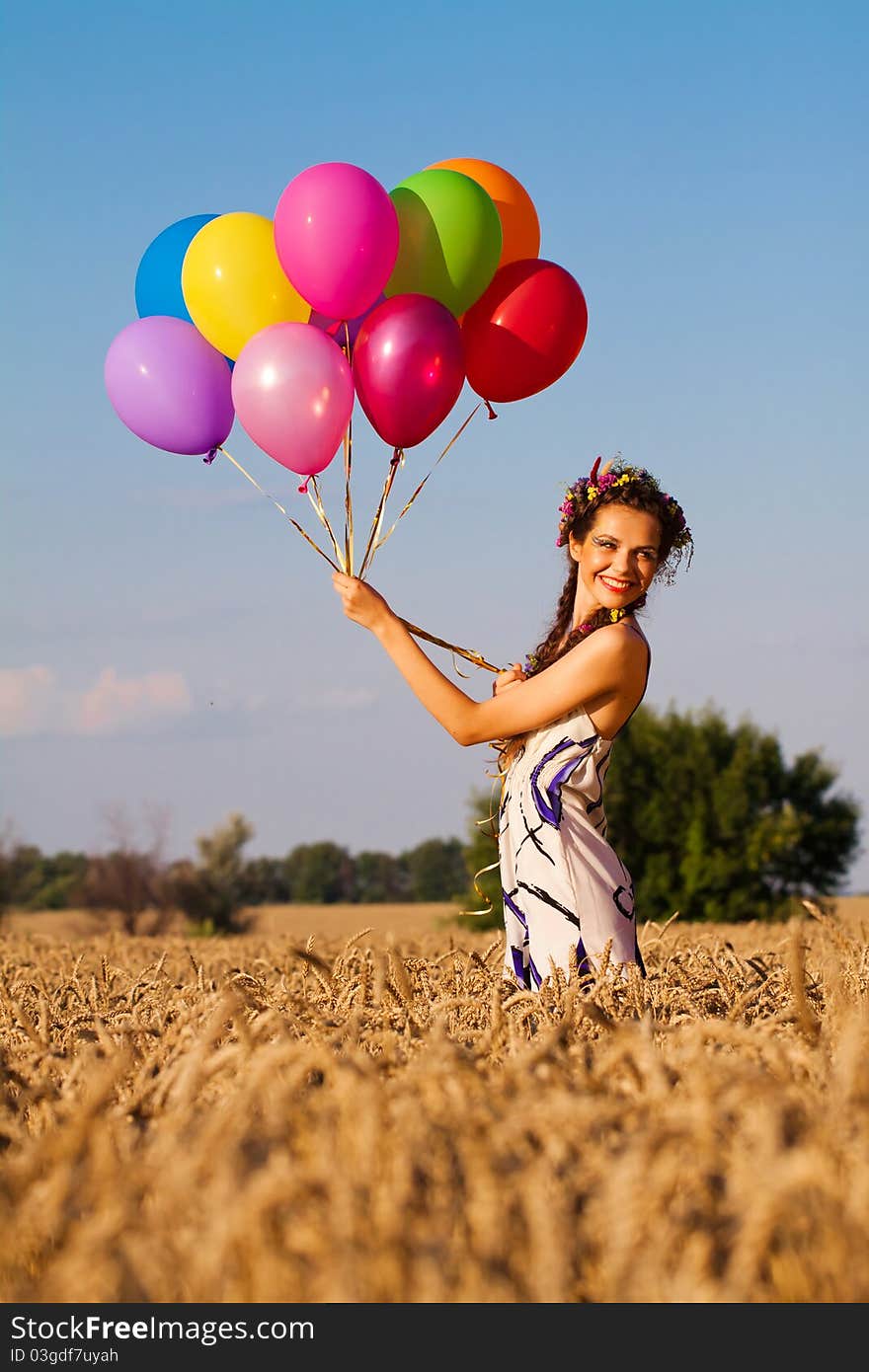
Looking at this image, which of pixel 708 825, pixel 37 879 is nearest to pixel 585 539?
pixel 708 825

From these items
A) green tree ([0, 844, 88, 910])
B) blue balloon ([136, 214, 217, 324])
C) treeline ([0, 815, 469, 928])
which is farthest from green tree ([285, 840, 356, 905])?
blue balloon ([136, 214, 217, 324])

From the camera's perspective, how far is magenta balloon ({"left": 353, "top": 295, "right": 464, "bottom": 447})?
468 cm

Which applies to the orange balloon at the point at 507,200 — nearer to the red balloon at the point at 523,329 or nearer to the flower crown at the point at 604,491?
the red balloon at the point at 523,329

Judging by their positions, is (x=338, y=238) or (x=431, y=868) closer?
(x=338, y=238)

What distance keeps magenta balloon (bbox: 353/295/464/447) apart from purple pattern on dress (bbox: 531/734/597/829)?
165 centimetres

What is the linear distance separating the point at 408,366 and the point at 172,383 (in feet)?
3.66

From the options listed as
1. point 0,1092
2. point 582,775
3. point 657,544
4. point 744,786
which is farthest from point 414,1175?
point 744,786

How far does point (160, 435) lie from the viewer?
5492 millimetres

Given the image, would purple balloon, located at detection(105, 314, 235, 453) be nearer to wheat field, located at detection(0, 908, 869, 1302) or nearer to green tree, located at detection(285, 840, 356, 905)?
wheat field, located at detection(0, 908, 869, 1302)

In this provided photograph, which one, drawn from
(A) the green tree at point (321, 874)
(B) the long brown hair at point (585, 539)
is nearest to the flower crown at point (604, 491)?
(B) the long brown hair at point (585, 539)

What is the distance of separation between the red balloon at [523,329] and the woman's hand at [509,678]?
139cm

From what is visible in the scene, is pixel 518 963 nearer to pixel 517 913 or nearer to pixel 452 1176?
pixel 517 913

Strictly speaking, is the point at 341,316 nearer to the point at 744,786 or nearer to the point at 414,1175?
the point at 414,1175

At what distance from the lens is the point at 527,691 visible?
3.80 m
